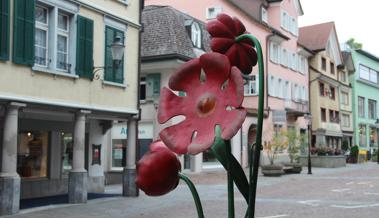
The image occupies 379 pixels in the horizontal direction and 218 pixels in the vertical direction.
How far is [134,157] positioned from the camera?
1769cm

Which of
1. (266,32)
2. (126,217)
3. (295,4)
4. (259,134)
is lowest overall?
(126,217)

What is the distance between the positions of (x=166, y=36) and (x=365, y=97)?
38614mm

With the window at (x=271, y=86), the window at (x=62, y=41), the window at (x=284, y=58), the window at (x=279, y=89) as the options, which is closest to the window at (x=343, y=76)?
the window at (x=284, y=58)

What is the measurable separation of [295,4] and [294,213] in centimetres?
3373

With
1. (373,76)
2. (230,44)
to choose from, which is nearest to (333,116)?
(373,76)

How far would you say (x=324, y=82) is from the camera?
160 feet

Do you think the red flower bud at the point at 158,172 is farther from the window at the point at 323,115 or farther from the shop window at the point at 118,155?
the window at the point at 323,115

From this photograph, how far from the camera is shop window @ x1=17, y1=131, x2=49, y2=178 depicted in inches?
670

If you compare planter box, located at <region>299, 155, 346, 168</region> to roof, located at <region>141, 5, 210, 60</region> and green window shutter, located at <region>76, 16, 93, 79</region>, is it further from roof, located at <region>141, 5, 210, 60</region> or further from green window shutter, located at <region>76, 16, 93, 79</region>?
green window shutter, located at <region>76, 16, 93, 79</region>

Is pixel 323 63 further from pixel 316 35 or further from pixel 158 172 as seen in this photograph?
pixel 158 172

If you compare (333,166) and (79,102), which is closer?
(79,102)

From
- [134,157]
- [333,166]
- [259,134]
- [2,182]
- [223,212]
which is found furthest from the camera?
[333,166]

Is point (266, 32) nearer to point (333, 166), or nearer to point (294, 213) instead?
point (333, 166)

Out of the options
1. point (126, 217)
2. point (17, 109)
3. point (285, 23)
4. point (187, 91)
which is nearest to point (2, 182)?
point (17, 109)
